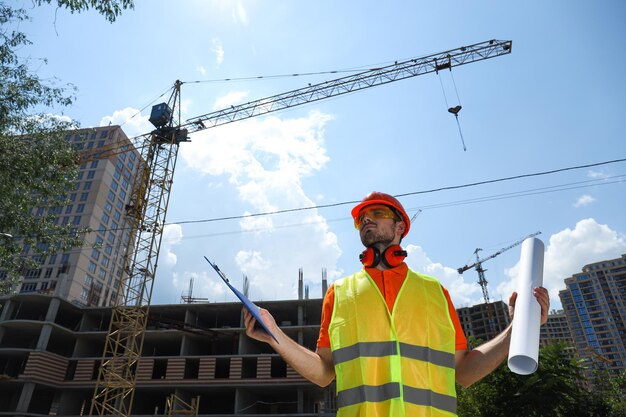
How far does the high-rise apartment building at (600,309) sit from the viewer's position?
11069 centimetres

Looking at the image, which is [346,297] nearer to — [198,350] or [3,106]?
[3,106]

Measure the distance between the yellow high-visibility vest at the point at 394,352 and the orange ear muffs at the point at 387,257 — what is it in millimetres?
137

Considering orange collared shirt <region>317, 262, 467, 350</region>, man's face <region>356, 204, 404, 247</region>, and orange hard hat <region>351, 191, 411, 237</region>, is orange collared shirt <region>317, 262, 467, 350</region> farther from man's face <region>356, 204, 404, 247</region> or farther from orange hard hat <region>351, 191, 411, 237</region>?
orange hard hat <region>351, 191, 411, 237</region>

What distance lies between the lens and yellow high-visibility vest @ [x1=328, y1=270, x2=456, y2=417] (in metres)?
2.07

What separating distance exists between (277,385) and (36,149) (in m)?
28.5

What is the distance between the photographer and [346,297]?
2.53 metres

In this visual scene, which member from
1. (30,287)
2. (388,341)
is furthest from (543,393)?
(30,287)

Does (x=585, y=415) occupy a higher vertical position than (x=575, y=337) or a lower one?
lower

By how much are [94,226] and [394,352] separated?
93108mm

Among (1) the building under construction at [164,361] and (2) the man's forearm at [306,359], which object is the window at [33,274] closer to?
(1) the building under construction at [164,361]

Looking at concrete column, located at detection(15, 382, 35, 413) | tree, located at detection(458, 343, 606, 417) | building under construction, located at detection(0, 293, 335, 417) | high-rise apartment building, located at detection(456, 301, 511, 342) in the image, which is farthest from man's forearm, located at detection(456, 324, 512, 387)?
high-rise apartment building, located at detection(456, 301, 511, 342)

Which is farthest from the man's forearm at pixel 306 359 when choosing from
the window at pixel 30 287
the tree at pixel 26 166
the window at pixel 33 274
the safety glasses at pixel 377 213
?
the window at pixel 33 274

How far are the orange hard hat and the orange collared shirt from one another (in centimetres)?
37

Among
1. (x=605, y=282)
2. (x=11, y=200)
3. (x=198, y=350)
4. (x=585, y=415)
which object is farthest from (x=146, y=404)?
(x=605, y=282)
